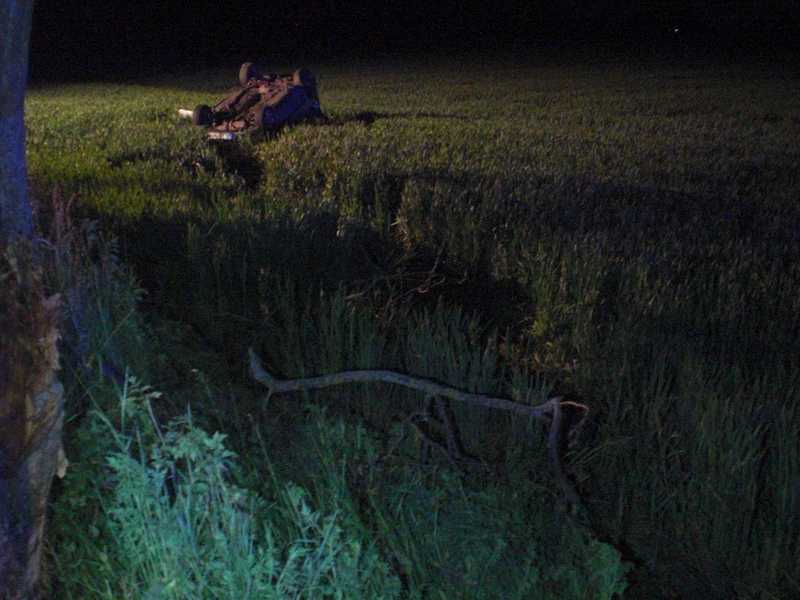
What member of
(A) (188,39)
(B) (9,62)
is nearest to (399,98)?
(B) (9,62)

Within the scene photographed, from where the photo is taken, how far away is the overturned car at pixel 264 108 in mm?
11477

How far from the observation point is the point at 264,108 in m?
11.5

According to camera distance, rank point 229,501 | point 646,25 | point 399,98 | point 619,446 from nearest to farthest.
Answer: point 229,501 < point 619,446 < point 399,98 < point 646,25

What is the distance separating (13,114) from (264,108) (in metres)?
7.87

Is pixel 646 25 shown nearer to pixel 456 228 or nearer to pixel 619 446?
pixel 456 228

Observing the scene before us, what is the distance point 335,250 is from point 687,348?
198cm

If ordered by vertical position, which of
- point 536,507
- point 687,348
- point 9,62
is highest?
point 9,62

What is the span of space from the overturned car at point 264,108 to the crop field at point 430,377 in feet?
12.4

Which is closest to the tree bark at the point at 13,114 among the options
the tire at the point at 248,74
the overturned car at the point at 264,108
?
the overturned car at the point at 264,108

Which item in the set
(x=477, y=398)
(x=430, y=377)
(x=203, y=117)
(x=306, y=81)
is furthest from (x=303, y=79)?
(x=477, y=398)

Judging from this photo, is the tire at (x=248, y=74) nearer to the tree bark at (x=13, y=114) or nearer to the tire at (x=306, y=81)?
the tire at (x=306, y=81)

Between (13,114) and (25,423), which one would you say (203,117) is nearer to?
(13,114)

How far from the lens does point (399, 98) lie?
60.7ft

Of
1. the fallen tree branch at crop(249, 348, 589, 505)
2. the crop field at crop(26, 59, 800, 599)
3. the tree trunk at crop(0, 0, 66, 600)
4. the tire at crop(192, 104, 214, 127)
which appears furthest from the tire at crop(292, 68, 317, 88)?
the tree trunk at crop(0, 0, 66, 600)
